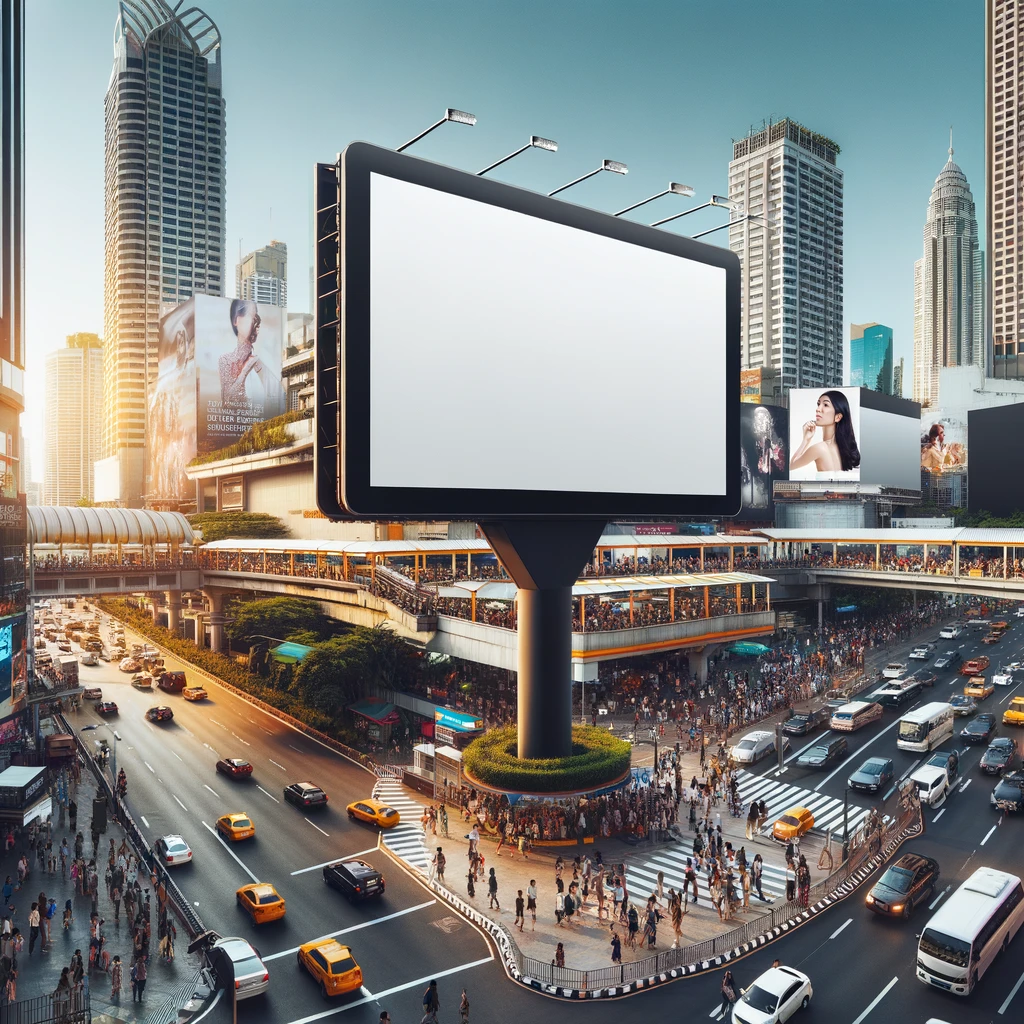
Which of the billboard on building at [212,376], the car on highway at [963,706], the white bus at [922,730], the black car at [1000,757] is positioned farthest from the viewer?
the billboard on building at [212,376]

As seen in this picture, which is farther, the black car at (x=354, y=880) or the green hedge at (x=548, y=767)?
the green hedge at (x=548, y=767)

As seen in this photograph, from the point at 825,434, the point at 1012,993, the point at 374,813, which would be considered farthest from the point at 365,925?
the point at 825,434

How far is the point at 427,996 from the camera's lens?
1820 centimetres

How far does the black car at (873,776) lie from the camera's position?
→ 33969 mm

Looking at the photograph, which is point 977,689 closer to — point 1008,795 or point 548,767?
point 1008,795

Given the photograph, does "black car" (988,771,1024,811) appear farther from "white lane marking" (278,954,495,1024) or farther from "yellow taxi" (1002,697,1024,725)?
"white lane marking" (278,954,495,1024)

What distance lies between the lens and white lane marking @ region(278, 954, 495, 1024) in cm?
1899

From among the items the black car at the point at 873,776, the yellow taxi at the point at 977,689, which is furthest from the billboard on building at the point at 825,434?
the black car at the point at 873,776

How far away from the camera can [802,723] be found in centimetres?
4322

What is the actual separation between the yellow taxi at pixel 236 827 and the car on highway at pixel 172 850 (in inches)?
66.8

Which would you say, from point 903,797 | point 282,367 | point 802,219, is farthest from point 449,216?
point 802,219

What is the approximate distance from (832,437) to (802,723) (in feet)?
189

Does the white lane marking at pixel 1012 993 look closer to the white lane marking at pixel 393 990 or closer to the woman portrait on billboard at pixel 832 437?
the white lane marking at pixel 393 990

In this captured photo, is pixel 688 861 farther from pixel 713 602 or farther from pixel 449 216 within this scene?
pixel 713 602
